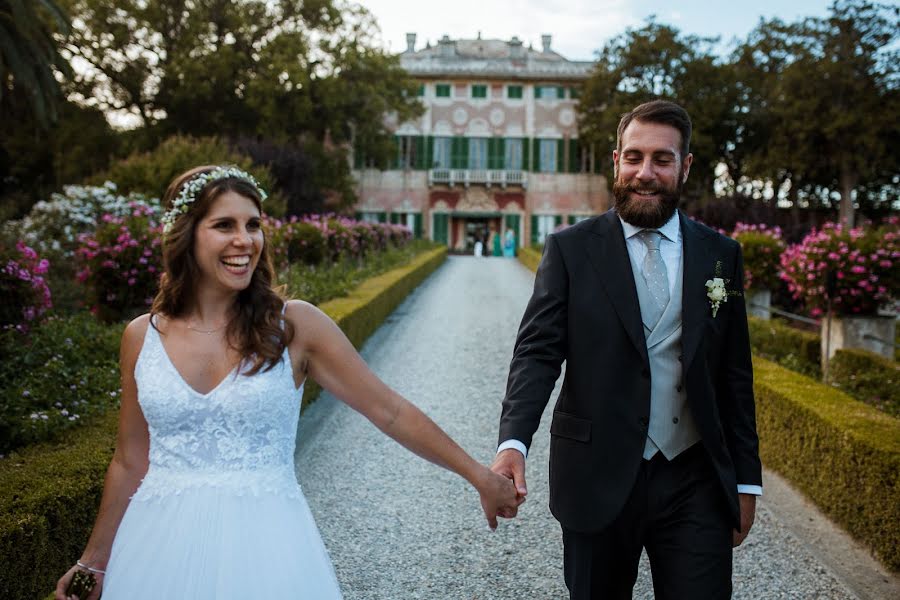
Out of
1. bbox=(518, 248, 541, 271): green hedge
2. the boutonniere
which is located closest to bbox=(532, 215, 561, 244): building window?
bbox=(518, 248, 541, 271): green hedge

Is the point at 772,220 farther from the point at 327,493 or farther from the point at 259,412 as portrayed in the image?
the point at 259,412

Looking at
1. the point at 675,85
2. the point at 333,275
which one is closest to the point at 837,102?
the point at 675,85

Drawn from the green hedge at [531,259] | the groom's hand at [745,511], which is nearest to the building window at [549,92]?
the green hedge at [531,259]

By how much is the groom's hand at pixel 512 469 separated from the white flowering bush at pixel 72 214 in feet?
32.6

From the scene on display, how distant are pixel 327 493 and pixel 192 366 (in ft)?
9.85

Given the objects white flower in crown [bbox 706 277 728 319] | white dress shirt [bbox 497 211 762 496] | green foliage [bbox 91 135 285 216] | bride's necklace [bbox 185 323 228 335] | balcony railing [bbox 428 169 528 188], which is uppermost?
balcony railing [bbox 428 169 528 188]

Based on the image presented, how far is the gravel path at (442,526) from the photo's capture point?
11.5 feet

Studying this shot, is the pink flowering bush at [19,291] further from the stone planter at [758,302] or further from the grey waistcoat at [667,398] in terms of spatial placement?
the stone planter at [758,302]

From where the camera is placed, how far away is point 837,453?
416 cm

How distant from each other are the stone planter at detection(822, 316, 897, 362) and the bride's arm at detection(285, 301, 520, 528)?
272 inches

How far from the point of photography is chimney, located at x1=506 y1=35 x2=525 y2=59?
35094 millimetres

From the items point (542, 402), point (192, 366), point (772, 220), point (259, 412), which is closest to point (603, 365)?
point (542, 402)

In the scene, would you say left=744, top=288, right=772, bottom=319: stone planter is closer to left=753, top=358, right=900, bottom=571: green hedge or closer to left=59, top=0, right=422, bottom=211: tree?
left=753, top=358, right=900, bottom=571: green hedge

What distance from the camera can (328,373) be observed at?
1.89 metres
